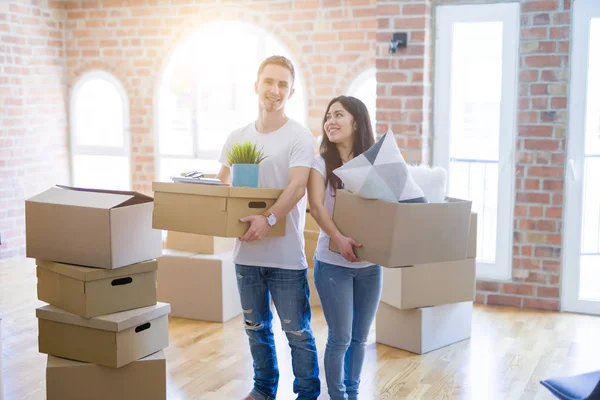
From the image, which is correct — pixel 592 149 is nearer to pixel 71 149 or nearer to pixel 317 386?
pixel 317 386

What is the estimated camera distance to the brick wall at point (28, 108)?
6070 millimetres

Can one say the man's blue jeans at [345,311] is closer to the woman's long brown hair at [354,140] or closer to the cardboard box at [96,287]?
the woman's long brown hair at [354,140]

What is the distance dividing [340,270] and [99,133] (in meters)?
4.51

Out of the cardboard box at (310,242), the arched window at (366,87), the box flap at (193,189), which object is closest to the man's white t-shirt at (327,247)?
the box flap at (193,189)

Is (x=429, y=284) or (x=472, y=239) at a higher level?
(x=472, y=239)

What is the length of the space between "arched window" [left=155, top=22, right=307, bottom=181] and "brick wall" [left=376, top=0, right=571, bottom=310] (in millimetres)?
1289

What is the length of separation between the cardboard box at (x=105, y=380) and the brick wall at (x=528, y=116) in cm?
245

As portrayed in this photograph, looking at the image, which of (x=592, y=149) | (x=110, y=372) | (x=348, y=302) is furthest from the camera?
(x=592, y=149)

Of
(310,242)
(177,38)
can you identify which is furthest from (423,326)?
(177,38)

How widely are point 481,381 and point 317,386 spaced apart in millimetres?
943

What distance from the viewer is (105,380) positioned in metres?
2.98

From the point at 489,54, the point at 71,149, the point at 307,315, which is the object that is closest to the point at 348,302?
the point at 307,315

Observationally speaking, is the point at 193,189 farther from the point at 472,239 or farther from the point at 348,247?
the point at 472,239

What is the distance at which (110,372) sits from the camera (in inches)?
117
